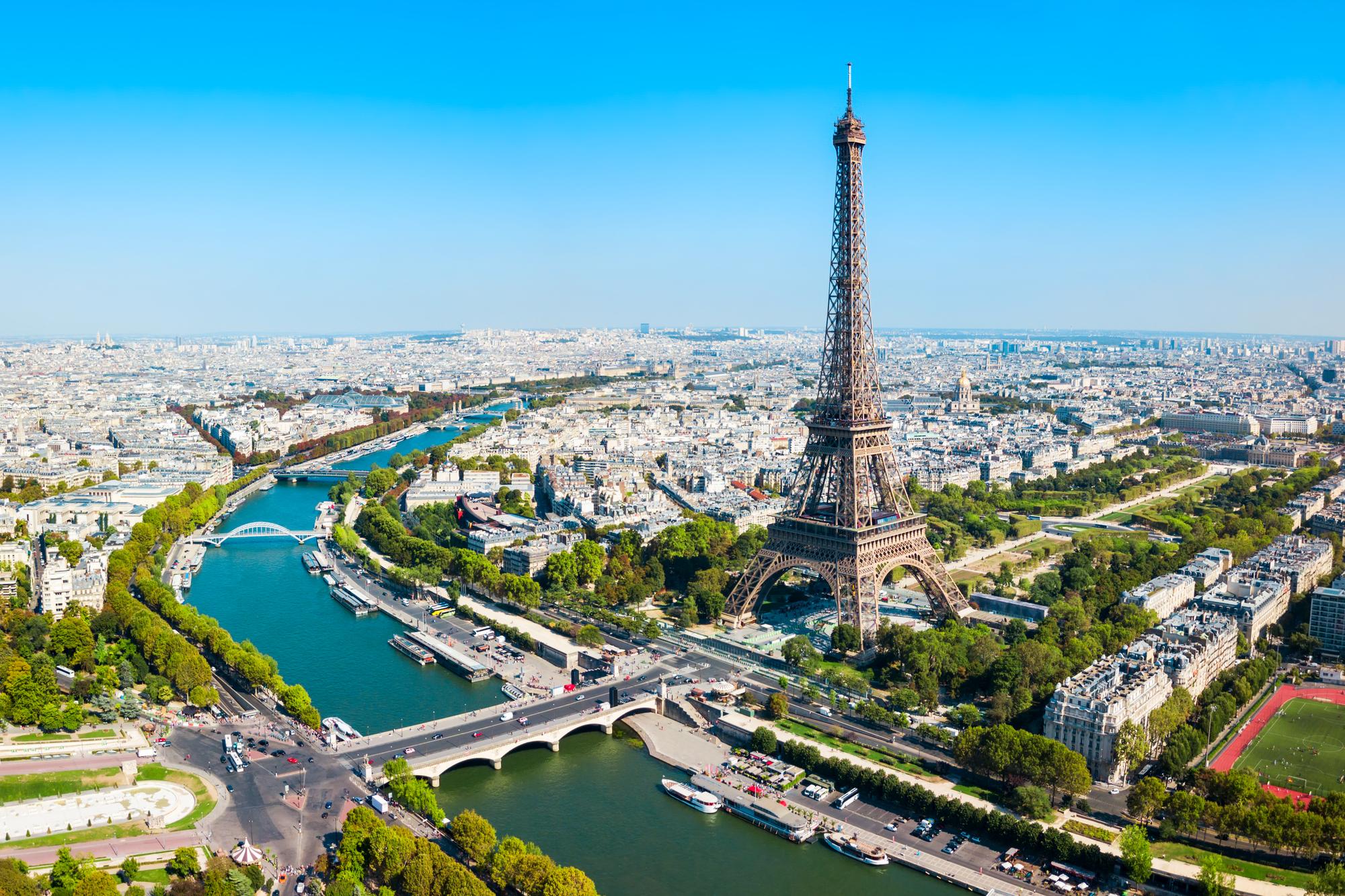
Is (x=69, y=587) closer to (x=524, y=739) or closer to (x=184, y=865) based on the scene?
(x=524, y=739)

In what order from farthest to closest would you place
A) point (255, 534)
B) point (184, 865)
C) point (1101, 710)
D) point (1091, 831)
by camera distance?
point (255, 534) < point (1101, 710) < point (1091, 831) < point (184, 865)

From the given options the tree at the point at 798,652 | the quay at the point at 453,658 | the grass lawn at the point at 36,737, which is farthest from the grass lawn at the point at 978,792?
the grass lawn at the point at 36,737

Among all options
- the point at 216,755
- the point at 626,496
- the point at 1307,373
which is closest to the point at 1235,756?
the point at 216,755

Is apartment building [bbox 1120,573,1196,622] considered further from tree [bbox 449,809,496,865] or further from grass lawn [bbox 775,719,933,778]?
tree [bbox 449,809,496,865]

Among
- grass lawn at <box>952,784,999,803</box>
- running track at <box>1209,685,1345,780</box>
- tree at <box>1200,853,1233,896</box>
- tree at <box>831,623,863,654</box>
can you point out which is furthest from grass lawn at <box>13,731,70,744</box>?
running track at <box>1209,685,1345,780</box>

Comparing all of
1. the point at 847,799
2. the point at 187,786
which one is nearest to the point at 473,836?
the point at 187,786

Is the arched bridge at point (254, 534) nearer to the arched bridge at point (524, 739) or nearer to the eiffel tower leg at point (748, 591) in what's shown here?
the eiffel tower leg at point (748, 591)

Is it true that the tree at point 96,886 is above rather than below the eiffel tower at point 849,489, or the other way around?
below
